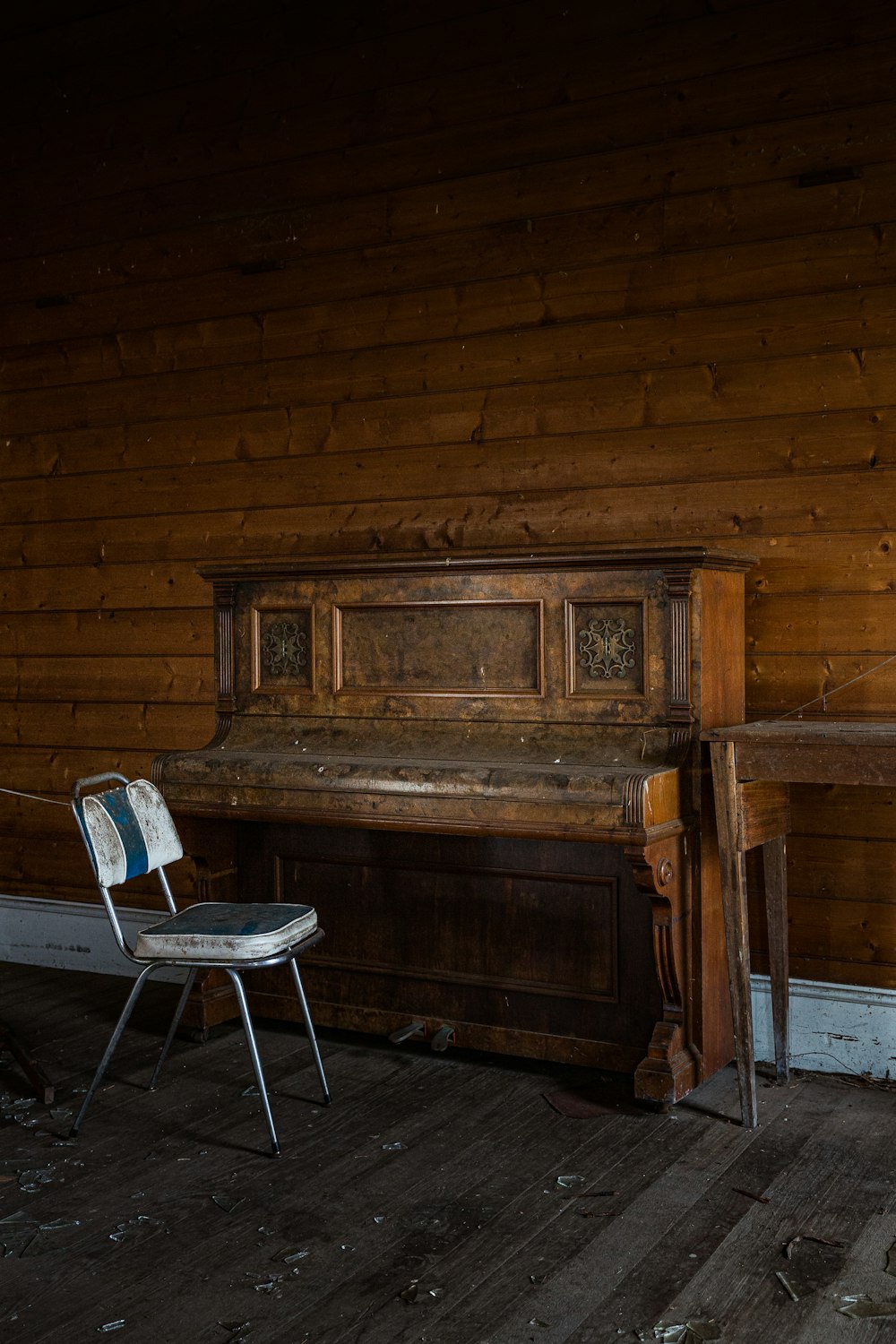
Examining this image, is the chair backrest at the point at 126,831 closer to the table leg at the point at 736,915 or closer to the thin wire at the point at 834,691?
the table leg at the point at 736,915

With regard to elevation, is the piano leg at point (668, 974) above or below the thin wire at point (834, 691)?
below

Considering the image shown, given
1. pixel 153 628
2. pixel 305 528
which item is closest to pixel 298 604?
pixel 305 528

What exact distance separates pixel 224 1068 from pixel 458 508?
1696 millimetres

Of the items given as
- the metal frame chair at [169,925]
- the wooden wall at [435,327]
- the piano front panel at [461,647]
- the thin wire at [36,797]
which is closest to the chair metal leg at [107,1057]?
the metal frame chair at [169,925]

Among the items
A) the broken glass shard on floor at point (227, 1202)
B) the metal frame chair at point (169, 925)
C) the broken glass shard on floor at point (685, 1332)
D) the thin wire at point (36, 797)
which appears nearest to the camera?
the broken glass shard on floor at point (685, 1332)

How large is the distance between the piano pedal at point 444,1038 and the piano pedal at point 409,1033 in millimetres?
48

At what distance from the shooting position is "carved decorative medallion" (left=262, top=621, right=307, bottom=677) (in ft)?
12.1

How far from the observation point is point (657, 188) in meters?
3.49

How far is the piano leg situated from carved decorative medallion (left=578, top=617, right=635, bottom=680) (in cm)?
45

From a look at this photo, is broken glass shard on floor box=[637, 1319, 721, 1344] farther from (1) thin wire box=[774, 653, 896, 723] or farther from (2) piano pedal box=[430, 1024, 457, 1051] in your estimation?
(1) thin wire box=[774, 653, 896, 723]

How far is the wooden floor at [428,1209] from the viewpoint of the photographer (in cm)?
219

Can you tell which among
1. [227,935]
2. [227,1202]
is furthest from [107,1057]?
[227,1202]

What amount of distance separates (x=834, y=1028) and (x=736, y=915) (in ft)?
2.04

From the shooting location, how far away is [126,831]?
314 cm
